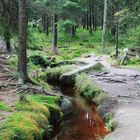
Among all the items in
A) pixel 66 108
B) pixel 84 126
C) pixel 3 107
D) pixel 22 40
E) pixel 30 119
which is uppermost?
pixel 22 40

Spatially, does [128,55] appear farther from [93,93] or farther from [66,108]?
[66,108]

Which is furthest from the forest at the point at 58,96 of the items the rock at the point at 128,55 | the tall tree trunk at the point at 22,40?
the rock at the point at 128,55

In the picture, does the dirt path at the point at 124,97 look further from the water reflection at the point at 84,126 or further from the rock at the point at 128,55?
the rock at the point at 128,55

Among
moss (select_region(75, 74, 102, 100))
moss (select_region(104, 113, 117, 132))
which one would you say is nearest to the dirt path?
moss (select_region(104, 113, 117, 132))

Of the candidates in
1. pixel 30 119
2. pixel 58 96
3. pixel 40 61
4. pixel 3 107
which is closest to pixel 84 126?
pixel 58 96

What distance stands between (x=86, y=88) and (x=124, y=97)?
2.91 metres

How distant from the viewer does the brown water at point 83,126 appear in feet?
42.6

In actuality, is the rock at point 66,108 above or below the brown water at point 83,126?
above

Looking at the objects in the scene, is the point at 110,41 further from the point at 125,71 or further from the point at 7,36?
the point at 7,36

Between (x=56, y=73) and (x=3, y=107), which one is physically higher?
(x=3, y=107)

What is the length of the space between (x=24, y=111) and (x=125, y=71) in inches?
605

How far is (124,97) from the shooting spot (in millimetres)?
17281

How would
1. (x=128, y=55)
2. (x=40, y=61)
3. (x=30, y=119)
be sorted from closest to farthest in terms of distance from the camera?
(x=30, y=119) → (x=40, y=61) → (x=128, y=55)

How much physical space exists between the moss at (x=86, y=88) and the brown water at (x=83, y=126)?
2.52 ft
